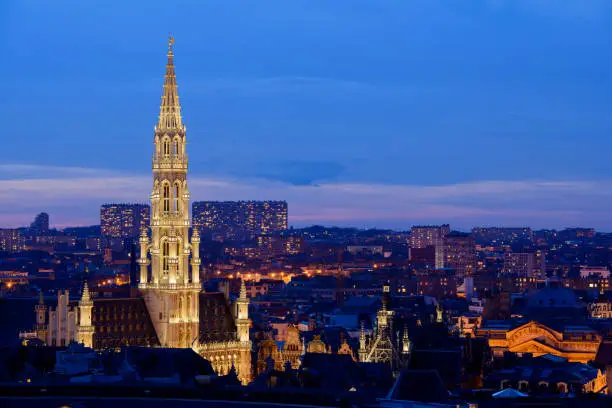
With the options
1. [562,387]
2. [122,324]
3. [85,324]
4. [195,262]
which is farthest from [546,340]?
[85,324]

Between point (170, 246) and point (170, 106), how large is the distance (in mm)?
8012

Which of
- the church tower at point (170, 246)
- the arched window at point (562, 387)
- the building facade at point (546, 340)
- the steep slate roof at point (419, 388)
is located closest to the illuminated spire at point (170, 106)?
the church tower at point (170, 246)

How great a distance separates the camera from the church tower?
101 metres

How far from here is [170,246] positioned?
101562mm

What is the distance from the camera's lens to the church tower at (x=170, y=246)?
10056 cm

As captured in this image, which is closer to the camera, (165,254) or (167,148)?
(165,254)

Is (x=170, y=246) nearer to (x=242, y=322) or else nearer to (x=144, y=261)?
(x=144, y=261)

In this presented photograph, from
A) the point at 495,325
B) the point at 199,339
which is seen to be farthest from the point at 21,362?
the point at 495,325

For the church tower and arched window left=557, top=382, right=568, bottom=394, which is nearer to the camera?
arched window left=557, top=382, right=568, bottom=394

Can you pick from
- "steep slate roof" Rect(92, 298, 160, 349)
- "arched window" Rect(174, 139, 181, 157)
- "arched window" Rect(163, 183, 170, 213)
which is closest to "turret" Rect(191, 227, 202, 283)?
"arched window" Rect(163, 183, 170, 213)

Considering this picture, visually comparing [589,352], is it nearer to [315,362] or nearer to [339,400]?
[315,362]

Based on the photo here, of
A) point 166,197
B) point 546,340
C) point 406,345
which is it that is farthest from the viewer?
point 546,340

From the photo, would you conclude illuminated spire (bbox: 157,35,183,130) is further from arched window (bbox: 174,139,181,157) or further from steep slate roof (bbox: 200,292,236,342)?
steep slate roof (bbox: 200,292,236,342)

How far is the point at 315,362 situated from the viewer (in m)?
94.4
